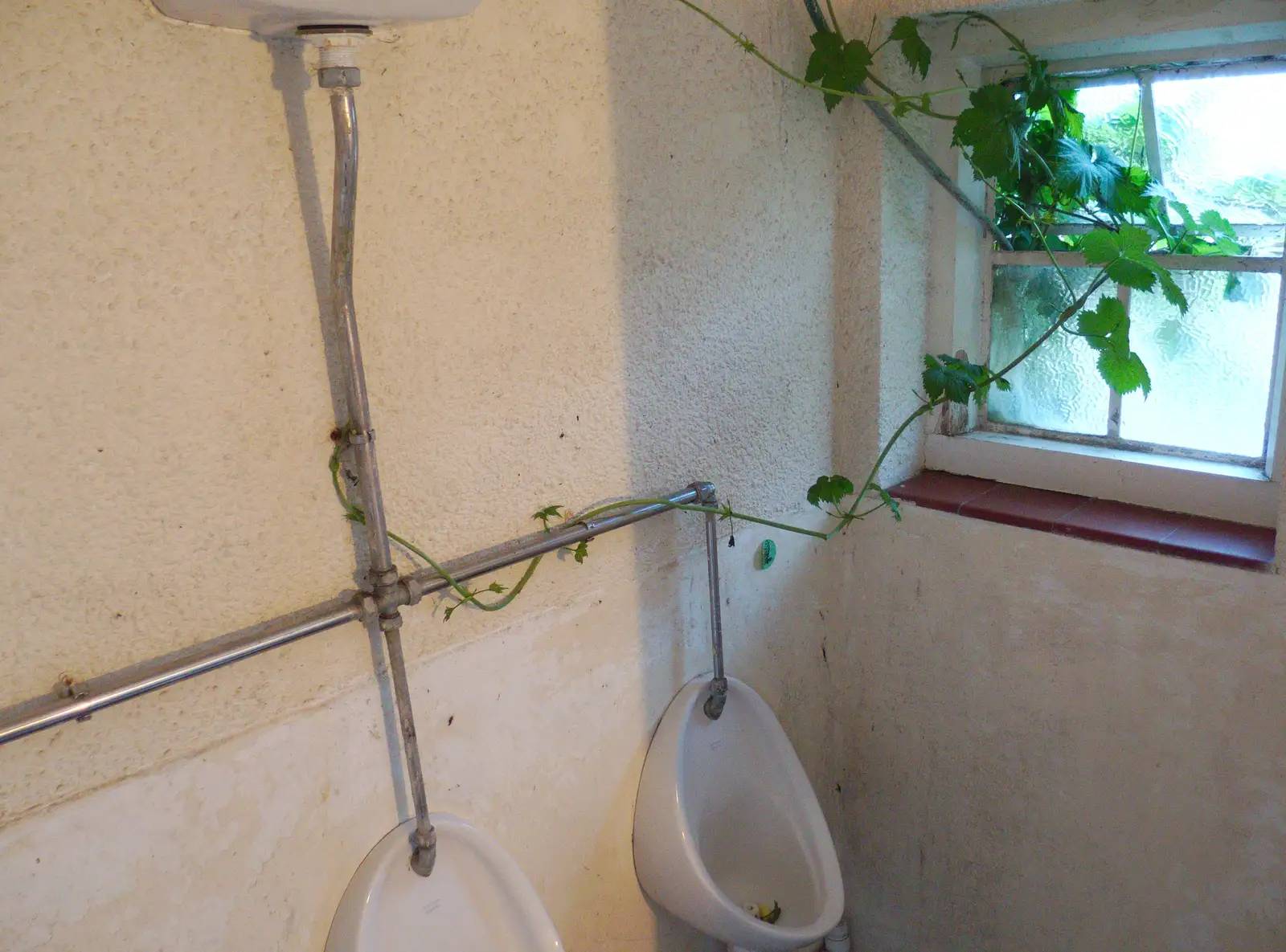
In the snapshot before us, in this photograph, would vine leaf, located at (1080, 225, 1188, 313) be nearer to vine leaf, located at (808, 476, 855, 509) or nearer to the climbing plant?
the climbing plant

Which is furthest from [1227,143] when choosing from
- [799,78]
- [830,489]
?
[830,489]

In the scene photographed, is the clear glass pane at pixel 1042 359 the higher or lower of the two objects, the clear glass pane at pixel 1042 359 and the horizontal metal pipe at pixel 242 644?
the higher

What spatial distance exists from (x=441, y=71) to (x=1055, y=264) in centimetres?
97

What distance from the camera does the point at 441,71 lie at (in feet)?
3.58

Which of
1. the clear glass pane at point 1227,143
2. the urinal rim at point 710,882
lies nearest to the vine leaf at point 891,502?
the urinal rim at point 710,882

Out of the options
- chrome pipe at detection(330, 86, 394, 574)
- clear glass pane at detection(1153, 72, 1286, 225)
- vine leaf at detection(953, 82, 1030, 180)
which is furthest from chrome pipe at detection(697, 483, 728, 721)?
clear glass pane at detection(1153, 72, 1286, 225)

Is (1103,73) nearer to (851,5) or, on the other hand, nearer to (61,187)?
(851,5)

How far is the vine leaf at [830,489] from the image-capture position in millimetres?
1605

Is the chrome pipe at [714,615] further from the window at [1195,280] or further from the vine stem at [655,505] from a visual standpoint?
the window at [1195,280]

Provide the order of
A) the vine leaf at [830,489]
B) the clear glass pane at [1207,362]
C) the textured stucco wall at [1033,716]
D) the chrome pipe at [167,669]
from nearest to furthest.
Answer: the chrome pipe at [167,669] → the textured stucco wall at [1033,716] → the clear glass pane at [1207,362] → the vine leaf at [830,489]

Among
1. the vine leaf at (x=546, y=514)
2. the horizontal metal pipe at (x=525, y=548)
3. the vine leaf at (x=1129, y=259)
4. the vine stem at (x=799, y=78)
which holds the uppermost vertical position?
the vine stem at (x=799, y=78)

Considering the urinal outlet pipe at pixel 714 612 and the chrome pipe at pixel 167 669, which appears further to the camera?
the urinal outlet pipe at pixel 714 612

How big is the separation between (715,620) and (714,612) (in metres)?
0.01

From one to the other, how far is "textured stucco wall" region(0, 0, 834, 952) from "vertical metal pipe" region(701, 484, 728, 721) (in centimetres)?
5
